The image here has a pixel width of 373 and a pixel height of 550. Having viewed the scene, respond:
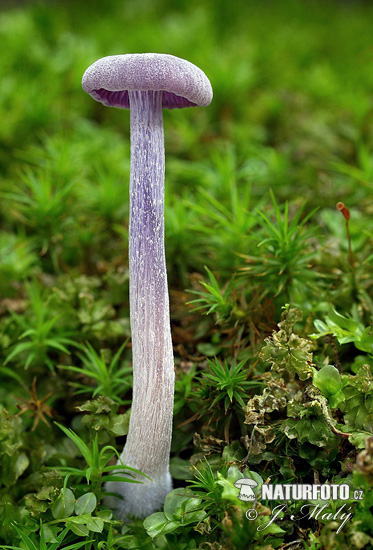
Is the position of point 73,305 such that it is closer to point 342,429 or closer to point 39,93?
point 342,429

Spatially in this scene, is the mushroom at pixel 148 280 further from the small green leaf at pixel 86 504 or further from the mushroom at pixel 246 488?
the mushroom at pixel 246 488

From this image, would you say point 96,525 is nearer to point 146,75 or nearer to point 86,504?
point 86,504

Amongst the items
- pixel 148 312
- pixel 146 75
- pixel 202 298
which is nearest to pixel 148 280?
pixel 148 312

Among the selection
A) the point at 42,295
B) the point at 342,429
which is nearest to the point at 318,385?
the point at 342,429

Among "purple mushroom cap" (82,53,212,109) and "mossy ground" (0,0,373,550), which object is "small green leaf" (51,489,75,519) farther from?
"purple mushroom cap" (82,53,212,109)

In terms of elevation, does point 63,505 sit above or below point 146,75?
below

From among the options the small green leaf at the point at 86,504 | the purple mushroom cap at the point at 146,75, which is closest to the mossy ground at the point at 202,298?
the small green leaf at the point at 86,504
